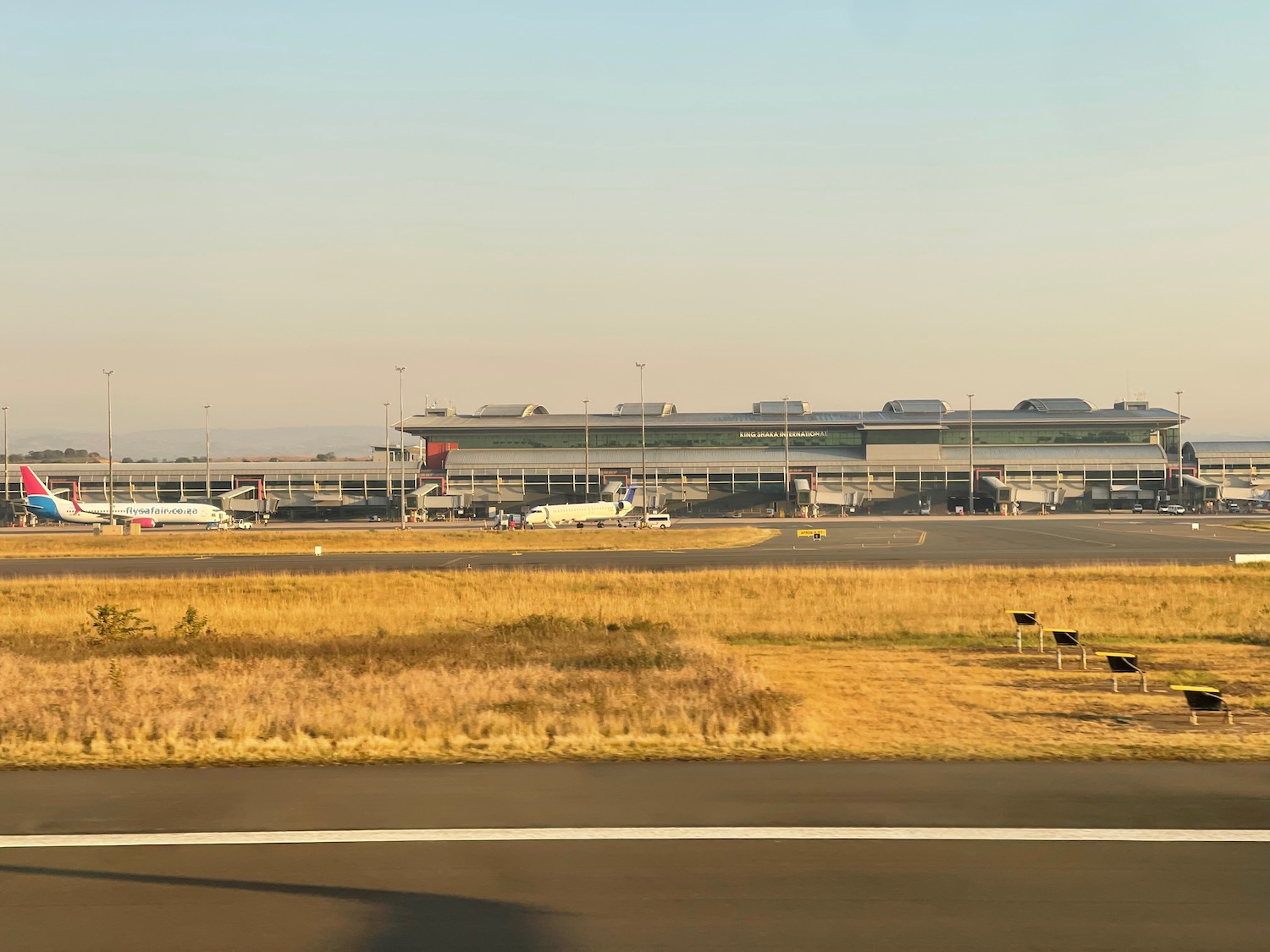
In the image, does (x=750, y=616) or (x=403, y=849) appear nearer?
(x=403, y=849)

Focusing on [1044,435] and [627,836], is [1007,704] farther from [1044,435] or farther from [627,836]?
[1044,435]

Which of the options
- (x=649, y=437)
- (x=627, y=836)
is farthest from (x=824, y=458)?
(x=627, y=836)

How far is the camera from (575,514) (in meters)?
103

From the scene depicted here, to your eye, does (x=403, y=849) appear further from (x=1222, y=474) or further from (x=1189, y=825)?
(x=1222, y=474)

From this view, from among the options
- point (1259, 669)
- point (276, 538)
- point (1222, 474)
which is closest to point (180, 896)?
point (1259, 669)

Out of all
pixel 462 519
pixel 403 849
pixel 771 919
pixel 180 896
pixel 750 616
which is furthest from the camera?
pixel 462 519

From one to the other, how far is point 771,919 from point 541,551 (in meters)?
59.8

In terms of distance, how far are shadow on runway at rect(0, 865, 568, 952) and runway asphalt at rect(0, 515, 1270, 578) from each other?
4335cm

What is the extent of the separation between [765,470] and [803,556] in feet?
267

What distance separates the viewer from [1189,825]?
10.5 m

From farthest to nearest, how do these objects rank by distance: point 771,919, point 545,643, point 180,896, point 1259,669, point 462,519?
point 462,519
point 545,643
point 1259,669
point 180,896
point 771,919

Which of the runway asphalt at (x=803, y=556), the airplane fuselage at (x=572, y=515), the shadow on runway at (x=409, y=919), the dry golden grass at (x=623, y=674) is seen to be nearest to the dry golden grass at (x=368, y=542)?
the runway asphalt at (x=803, y=556)

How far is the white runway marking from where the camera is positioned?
395 inches

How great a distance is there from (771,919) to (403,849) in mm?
3623
